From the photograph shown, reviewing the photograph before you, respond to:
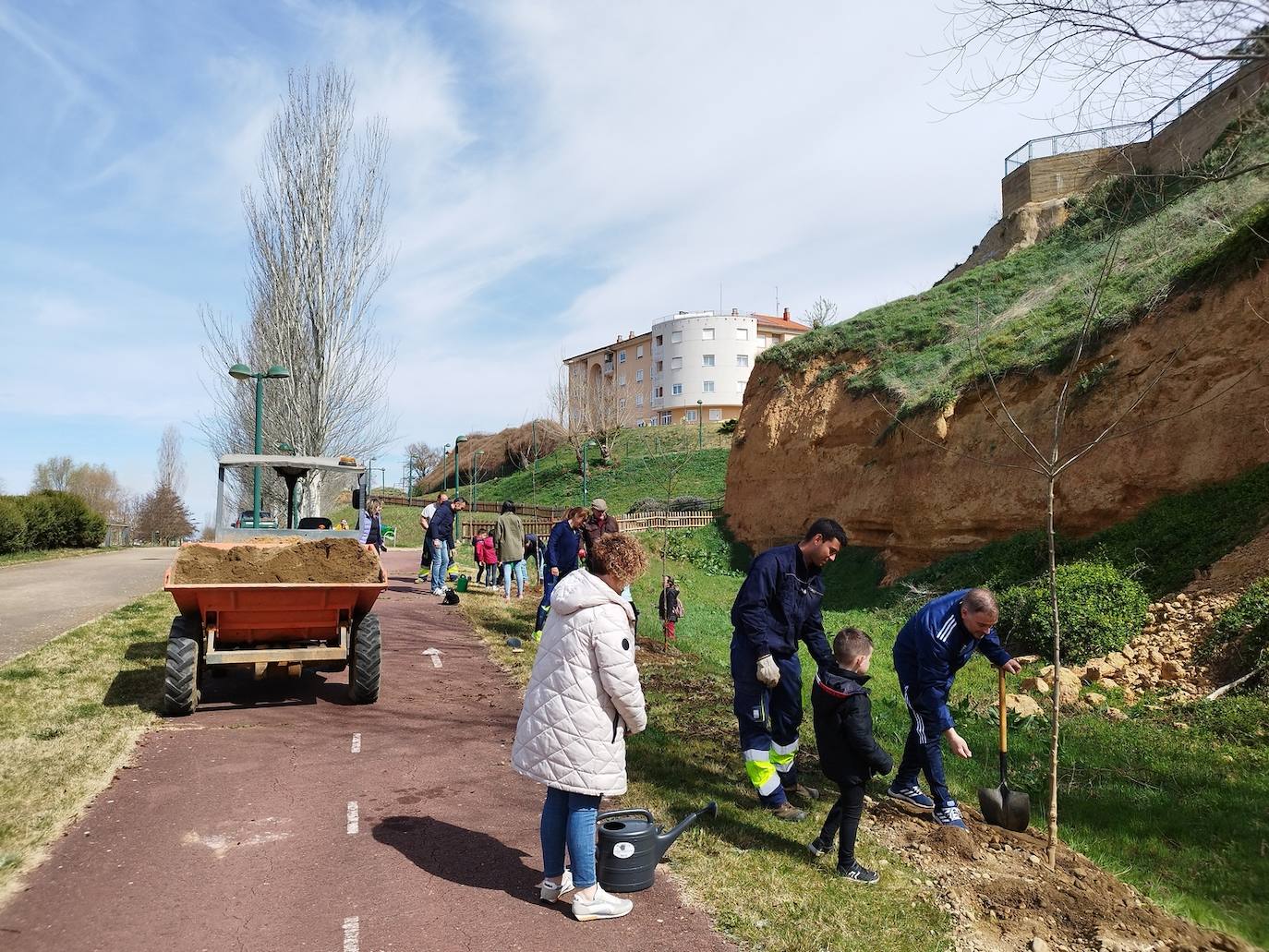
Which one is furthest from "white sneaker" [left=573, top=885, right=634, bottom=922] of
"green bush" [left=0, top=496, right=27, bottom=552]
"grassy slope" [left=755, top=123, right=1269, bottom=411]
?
"green bush" [left=0, top=496, right=27, bottom=552]

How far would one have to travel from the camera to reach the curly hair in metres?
3.96

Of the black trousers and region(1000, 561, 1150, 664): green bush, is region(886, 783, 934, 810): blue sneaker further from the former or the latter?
region(1000, 561, 1150, 664): green bush

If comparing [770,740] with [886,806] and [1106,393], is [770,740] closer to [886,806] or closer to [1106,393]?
[886,806]

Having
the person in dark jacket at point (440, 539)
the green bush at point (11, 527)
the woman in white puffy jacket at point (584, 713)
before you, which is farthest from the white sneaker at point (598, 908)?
the green bush at point (11, 527)

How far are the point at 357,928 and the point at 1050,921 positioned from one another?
3282 mm

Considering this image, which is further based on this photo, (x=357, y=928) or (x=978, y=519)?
(x=978, y=519)

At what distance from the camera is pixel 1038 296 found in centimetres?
1916

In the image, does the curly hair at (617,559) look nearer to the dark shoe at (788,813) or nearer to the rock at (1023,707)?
the dark shoe at (788,813)

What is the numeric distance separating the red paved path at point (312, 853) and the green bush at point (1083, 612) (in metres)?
6.75

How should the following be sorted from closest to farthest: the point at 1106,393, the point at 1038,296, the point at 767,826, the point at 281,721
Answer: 1. the point at 767,826
2. the point at 281,721
3. the point at 1106,393
4. the point at 1038,296

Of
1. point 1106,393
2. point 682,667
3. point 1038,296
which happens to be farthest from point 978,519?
point 682,667

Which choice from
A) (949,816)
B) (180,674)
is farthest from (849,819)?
(180,674)

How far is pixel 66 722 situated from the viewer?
22.7ft

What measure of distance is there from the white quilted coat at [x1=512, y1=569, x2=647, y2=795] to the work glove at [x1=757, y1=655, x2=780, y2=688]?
147 cm
